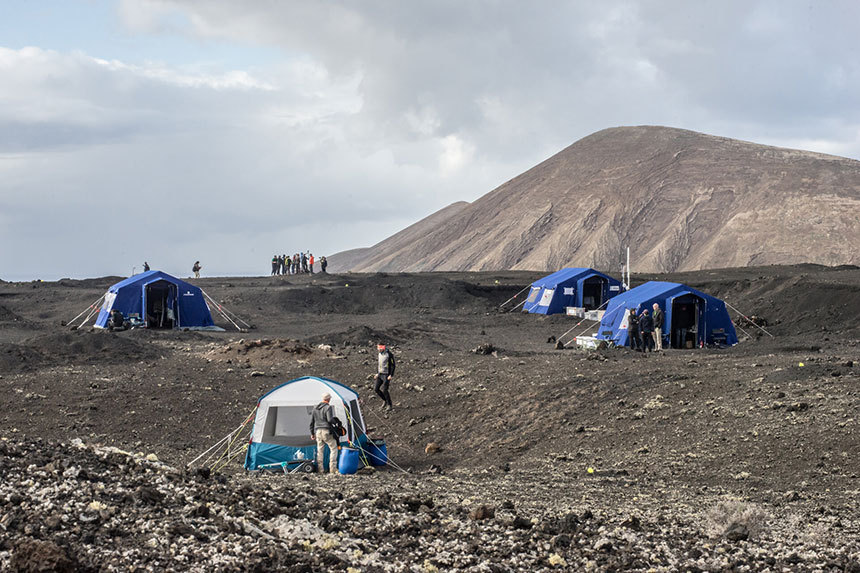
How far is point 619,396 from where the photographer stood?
18969 mm

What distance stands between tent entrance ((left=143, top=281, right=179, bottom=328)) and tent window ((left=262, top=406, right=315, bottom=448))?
74.1 ft

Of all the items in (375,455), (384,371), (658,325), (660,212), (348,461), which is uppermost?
(660,212)

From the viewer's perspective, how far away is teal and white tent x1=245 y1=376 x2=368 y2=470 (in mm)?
15320

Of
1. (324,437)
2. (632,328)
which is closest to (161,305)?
(632,328)

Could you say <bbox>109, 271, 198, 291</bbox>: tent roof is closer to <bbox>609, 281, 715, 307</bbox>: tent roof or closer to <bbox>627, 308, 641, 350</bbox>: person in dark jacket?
<bbox>609, 281, 715, 307</bbox>: tent roof

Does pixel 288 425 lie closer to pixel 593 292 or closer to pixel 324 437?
pixel 324 437

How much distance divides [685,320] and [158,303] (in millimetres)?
21859

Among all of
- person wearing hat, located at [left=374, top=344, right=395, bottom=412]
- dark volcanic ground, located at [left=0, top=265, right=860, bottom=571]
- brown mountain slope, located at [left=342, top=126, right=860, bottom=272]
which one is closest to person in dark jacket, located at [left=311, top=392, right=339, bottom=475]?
dark volcanic ground, located at [left=0, top=265, right=860, bottom=571]

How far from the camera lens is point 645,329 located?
28.4m

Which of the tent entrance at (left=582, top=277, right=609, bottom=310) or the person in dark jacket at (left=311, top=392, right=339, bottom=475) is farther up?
the tent entrance at (left=582, top=277, right=609, bottom=310)

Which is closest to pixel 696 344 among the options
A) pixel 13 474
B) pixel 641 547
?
pixel 641 547

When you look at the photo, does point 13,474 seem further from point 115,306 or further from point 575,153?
point 575,153

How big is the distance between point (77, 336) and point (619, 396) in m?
18.3

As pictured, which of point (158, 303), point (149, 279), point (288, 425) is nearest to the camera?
point (288, 425)
